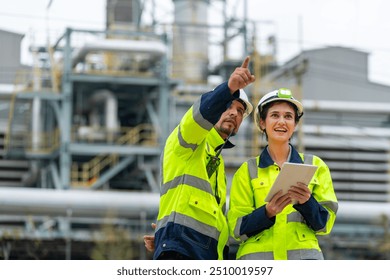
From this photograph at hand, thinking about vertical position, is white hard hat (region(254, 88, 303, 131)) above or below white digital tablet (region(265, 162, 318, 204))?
above

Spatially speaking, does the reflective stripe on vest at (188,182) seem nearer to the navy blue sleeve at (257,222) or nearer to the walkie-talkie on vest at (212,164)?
the walkie-talkie on vest at (212,164)

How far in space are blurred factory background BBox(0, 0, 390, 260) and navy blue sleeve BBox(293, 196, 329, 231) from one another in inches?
720

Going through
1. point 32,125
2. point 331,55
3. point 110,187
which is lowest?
A: point 110,187

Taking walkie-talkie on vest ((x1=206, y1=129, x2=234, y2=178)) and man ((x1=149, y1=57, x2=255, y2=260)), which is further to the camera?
walkie-talkie on vest ((x1=206, y1=129, x2=234, y2=178))

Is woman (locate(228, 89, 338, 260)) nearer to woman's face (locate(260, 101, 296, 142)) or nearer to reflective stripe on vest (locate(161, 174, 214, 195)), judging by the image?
woman's face (locate(260, 101, 296, 142))

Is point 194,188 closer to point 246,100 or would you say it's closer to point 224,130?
point 224,130

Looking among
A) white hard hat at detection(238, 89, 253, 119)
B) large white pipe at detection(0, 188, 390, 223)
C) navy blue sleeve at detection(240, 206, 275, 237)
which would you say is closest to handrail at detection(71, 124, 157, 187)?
large white pipe at detection(0, 188, 390, 223)

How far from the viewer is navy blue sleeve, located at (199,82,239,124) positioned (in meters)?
3.41

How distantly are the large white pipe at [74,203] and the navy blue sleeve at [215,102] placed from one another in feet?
54.9

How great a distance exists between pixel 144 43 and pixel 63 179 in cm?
389

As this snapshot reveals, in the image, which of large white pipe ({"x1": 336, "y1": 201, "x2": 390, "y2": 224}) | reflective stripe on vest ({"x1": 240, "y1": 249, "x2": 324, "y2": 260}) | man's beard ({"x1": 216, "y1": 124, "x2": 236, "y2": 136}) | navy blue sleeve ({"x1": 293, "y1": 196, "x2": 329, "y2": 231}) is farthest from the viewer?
large white pipe ({"x1": 336, "y1": 201, "x2": 390, "y2": 224})

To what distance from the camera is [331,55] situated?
92.6 feet

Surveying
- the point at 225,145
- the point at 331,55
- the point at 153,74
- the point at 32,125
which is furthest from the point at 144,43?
the point at 225,145
